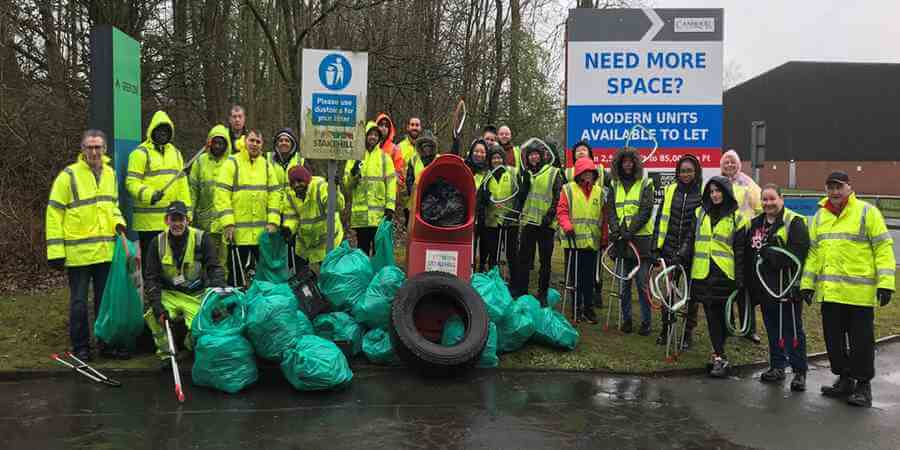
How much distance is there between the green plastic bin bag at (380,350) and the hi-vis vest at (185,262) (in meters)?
1.62

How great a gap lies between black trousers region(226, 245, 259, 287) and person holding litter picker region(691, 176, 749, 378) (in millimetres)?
4492

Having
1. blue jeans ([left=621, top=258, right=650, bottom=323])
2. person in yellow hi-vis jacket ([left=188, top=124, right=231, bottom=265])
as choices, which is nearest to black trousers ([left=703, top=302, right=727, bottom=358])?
blue jeans ([left=621, top=258, right=650, bottom=323])

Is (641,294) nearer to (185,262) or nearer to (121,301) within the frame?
(185,262)

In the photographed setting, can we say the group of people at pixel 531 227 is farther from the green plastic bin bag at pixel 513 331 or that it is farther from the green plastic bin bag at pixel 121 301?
the green plastic bin bag at pixel 513 331

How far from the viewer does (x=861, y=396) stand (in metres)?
6.29

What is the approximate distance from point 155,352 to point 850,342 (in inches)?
235

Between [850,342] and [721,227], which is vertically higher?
[721,227]

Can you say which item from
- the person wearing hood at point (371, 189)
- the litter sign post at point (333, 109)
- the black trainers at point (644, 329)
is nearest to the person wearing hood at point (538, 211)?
the black trainers at point (644, 329)

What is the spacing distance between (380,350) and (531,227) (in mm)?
2562

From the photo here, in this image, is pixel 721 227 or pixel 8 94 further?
pixel 8 94

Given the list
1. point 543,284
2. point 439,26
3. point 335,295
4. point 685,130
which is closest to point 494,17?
point 439,26

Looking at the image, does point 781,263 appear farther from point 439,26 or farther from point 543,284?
point 439,26

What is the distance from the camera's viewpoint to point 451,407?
589 cm

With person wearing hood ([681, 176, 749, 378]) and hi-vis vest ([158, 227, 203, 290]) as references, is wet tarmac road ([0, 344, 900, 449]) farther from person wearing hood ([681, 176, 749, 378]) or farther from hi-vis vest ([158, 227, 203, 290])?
hi-vis vest ([158, 227, 203, 290])
